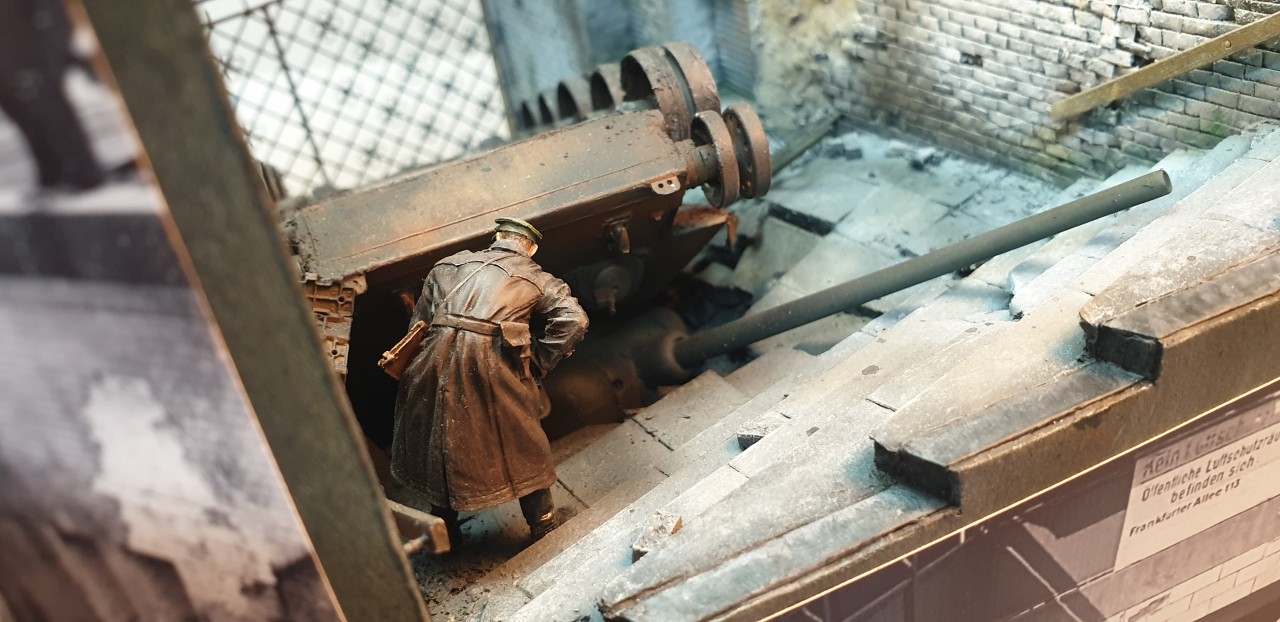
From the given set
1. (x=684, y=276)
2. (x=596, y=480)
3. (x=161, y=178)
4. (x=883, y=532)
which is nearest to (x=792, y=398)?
(x=596, y=480)

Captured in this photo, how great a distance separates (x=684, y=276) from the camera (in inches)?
295

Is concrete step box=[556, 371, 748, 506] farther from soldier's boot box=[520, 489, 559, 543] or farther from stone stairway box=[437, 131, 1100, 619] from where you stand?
soldier's boot box=[520, 489, 559, 543]

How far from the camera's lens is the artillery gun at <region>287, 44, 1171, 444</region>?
17.2ft

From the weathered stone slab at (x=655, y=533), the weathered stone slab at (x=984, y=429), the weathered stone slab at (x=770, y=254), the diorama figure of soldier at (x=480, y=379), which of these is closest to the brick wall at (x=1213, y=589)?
the weathered stone slab at (x=984, y=429)

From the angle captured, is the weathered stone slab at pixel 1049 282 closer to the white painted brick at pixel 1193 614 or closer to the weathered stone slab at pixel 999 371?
the weathered stone slab at pixel 999 371

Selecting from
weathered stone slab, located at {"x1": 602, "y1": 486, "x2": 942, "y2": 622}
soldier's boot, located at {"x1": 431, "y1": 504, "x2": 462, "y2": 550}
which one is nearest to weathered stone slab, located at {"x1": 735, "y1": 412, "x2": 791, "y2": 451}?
weathered stone slab, located at {"x1": 602, "y1": 486, "x2": 942, "y2": 622}

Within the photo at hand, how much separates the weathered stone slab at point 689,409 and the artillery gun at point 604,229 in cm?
42

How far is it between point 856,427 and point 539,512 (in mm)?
1872

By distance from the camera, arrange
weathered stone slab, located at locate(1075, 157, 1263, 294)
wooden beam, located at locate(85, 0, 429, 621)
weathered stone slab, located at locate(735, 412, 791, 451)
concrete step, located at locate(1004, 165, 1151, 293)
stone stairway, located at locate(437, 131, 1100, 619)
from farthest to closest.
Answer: concrete step, located at locate(1004, 165, 1151, 293)
weathered stone slab, located at locate(735, 412, 791, 451)
weathered stone slab, located at locate(1075, 157, 1263, 294)
stone stairway, located at locate(437, 131, 1100, 619)
wooden beam, located at locate(85, 0, 429, 621)

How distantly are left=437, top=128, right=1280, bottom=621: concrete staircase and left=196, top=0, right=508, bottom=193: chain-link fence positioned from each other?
451cm

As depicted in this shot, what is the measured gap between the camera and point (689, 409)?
5.70 m

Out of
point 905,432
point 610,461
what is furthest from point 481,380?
point 905,432

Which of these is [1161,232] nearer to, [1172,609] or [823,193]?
[1172,609]

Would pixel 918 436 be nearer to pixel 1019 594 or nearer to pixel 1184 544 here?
pixel 1019 594
